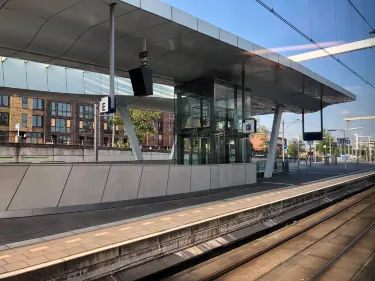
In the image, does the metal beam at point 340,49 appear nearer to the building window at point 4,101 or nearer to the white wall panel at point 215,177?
the white wall panel at point 215,177

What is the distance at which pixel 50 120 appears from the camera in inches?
2857

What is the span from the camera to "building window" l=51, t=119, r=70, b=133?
73.6m

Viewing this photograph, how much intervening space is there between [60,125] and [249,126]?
215 ft

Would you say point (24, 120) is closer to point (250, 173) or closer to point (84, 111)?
point (84, 111)

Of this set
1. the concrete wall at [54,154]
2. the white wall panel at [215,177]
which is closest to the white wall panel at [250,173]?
the white wall panel at [215,177]

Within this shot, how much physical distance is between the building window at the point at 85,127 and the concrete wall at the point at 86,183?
230ft

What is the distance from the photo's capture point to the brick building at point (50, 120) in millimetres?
62997

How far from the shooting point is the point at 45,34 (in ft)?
36.6

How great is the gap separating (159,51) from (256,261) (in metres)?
9.13

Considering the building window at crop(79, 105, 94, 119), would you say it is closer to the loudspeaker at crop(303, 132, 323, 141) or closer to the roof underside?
the loudspeaker at crop(303, 132, 323, 141)

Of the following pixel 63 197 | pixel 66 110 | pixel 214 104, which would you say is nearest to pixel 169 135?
pixel 66 110

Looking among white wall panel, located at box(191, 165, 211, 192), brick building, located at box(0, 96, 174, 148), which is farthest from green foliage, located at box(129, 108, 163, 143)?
white wall panel, located at box(191, 165, 211, 192)

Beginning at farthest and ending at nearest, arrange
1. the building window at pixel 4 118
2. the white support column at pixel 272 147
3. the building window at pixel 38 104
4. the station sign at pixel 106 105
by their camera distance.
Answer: the building window at pixel 38 104 < the building window at pixel 4 118 < the white support column at pixel 272 147 < the station sign at pixel 106 105

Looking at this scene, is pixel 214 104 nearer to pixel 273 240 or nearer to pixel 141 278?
pixel 273 240
